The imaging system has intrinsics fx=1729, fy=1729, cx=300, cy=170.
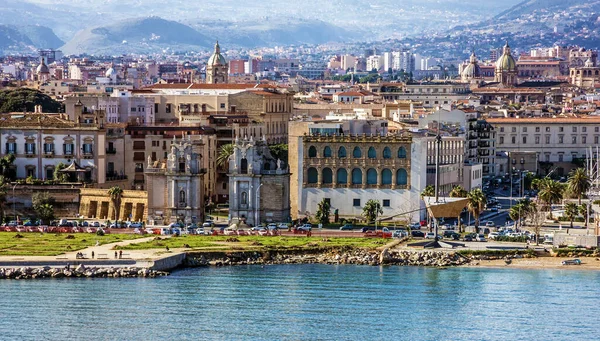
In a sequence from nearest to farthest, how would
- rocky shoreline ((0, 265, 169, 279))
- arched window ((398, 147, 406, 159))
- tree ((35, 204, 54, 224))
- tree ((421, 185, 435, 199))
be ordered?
rocky shoreline ((0, 265, 169, 279))
tree ((421, 185, 435, 199))
tree ((35, 204, 54, 224))
arched window ((398, 147, 406, 159))

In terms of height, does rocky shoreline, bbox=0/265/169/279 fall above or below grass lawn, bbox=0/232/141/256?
below

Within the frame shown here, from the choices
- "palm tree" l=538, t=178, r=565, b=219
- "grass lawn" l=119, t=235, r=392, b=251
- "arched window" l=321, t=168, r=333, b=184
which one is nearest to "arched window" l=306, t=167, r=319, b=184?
"arched window" l=321, t=168, r=333, b=184

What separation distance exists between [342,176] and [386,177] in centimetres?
229

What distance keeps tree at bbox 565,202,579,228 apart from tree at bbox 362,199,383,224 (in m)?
9.95

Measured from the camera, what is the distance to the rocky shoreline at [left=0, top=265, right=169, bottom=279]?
7081 centimetres

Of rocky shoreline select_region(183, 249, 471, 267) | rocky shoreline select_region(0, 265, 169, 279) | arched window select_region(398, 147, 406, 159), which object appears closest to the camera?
rocky shoreline select_region(0, 265, 169, 279)

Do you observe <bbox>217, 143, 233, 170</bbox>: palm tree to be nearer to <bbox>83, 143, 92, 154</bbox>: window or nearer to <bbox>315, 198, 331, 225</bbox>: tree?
<bbox>83, 143, 92, 154</bbox>: window

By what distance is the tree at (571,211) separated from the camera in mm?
88000

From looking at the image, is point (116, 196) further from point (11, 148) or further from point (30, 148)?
point (11, 148)

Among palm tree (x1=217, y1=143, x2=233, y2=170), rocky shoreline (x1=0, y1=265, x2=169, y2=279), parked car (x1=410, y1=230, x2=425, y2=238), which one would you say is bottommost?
rocky shoreline (x1=0, y1=265, x2=169, y2=279)

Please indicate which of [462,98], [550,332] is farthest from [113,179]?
[462,98]

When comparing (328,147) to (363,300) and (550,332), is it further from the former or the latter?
(550,332)

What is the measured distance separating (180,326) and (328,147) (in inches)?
1158

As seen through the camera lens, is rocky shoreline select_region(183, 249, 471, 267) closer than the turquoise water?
No
